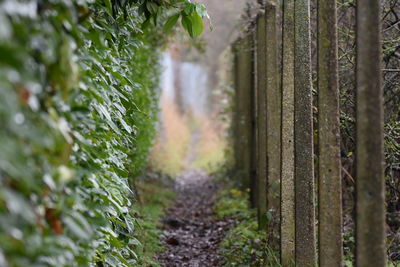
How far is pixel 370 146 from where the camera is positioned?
2.92m

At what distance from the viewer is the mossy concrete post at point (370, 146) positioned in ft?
9.56

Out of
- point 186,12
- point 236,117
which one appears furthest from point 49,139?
point 236,117

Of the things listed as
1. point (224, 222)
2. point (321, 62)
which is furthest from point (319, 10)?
point (224, 222)

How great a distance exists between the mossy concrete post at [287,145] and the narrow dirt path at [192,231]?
4.48 feet

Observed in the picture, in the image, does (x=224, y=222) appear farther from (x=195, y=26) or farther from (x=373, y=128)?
(x=373, y=128)

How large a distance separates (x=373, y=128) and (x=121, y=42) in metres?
2.12

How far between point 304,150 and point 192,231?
4.12 meters

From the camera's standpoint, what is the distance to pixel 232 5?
13586 millimetres

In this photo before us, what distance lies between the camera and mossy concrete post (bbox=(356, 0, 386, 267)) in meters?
2.91

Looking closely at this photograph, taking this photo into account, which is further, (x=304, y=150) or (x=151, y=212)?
(x=151, y=212)

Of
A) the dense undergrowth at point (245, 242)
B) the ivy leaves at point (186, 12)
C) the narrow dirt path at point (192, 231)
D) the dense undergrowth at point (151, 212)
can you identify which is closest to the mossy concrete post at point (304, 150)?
the dense undergrowth at point (245, 242)

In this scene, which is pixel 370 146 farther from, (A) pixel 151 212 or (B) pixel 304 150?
(A) pixel 151 212

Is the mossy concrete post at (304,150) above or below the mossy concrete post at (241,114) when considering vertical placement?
below

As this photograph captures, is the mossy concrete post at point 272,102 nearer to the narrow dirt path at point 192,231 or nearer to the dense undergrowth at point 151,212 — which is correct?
the narrow dirt path at point 192,231
